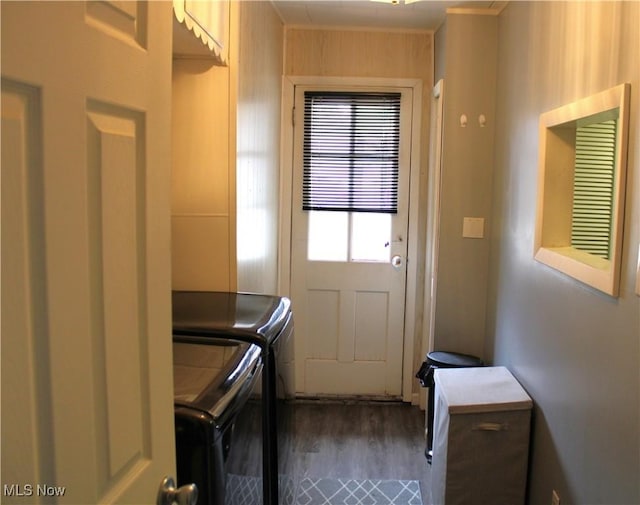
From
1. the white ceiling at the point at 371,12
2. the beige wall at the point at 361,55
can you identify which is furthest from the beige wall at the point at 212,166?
the beige wall at the point at 361,55

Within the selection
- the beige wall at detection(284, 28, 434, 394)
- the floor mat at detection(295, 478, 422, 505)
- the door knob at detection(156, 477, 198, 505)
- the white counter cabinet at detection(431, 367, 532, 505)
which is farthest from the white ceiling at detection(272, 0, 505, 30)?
the door knob at detection(156, 477, 198, 505)

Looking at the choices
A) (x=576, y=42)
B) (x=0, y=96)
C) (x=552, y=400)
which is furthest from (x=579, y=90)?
(x=0, y=96)

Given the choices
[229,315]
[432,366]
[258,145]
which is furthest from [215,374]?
[432,366]

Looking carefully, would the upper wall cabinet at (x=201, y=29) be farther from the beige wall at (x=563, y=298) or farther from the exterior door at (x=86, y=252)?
the beige wall at (x=563, y=298)

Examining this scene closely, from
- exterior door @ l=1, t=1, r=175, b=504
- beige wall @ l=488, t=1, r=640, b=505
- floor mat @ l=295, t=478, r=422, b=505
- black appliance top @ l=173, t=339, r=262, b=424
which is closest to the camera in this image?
exterior door @ l=1, t=1, r=175, b=504

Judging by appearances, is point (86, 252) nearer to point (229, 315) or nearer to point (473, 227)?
point (229, 315)

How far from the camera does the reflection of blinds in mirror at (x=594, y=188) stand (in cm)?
229

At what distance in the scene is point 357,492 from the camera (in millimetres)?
2682

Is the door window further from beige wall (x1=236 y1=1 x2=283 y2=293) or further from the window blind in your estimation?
beige wall (x1=236 y1=1 x2=283 y2=293)

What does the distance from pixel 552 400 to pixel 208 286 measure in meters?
1.39

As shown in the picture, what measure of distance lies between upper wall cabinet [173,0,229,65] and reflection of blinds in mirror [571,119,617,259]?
Answer: 56.7 inches

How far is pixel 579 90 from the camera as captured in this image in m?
1.83

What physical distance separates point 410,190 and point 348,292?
0.77 meters

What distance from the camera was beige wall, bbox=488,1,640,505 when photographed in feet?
4.83
